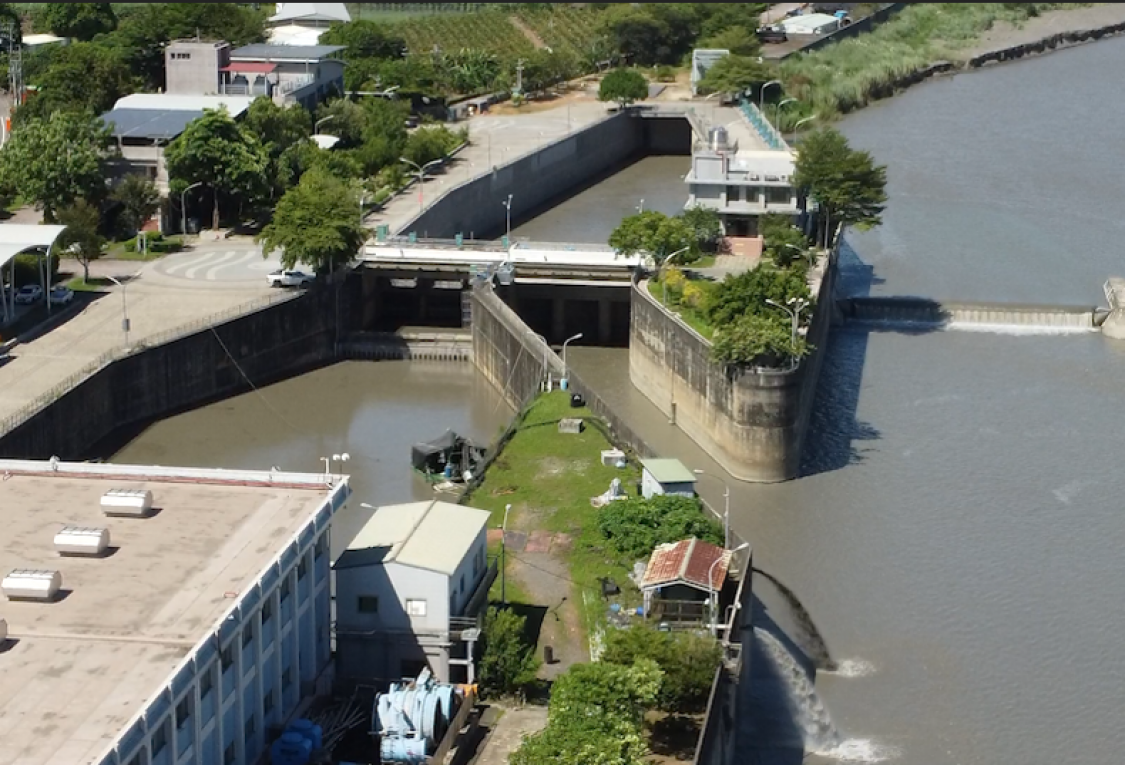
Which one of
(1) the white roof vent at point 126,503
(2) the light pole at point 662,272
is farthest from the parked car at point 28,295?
(1) the white roof vent at point 126,503

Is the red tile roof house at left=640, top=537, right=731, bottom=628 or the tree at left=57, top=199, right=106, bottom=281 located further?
the tree at left=57, top=199, right=106, bottom=281

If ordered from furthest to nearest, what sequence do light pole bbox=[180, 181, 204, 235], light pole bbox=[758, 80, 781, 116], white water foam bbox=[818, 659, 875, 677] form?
light pole bbox=[758, 80, 781, 116] < light pole bbox=[180, 181, 204, 235] < white water foam bbox=[818, 659, 875, 677]

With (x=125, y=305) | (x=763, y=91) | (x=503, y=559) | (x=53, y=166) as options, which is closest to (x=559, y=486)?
(x=503, y=559)

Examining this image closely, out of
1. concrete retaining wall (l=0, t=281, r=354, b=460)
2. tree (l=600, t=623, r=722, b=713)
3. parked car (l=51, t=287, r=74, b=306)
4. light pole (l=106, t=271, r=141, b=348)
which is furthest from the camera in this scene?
parked car (l=51, t=287, r=74, b=306)

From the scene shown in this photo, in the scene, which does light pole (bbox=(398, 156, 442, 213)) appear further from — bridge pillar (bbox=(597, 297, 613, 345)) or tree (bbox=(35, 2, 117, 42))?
tree (bbox=(35, 2, 117, 42))

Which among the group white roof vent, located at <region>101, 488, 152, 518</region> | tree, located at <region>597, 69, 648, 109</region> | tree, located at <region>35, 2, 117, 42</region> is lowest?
white roof vent, located at <region>101, 488, 152, 518</region>

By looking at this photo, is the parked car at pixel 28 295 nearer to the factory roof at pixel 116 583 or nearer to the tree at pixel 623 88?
the factory roof at pixel 116 583

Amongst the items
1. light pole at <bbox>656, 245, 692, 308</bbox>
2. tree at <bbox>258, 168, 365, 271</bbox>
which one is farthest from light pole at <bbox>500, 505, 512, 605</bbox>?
tree at <bbox>258, 168, 365, 271</bbox>

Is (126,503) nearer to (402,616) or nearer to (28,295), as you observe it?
(402,616)
